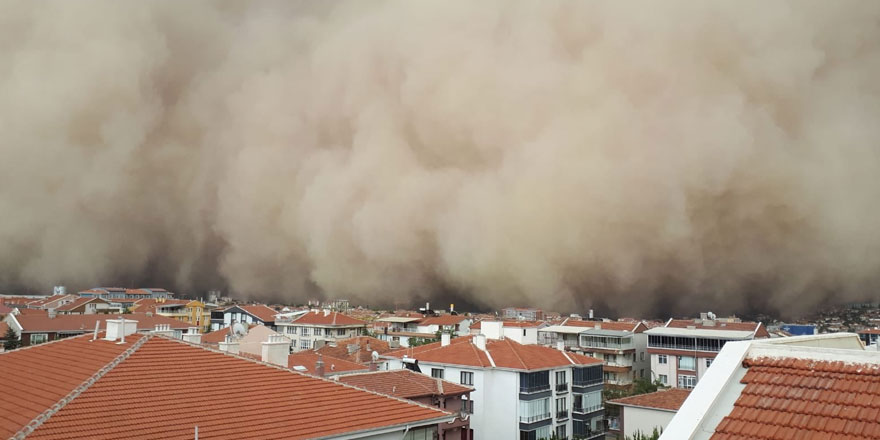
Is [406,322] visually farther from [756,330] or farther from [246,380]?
[246,380]

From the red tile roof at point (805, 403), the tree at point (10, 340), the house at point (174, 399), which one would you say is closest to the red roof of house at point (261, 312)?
the tree at point (10, 340)

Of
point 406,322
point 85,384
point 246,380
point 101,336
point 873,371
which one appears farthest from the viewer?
point 406,322

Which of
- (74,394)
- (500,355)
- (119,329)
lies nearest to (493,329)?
(500,355)

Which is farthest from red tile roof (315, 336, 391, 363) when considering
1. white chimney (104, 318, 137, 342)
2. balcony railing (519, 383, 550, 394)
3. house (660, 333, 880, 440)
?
house (660, 333, 880, 440)

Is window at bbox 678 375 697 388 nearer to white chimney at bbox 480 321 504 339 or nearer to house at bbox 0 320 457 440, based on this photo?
white chimney at bbox 480 321 504 339

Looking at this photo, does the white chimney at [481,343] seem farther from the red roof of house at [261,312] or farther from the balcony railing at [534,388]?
the red roof of house at [261,312]

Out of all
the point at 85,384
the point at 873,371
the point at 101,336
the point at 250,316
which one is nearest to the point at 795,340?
the point at 873,371
